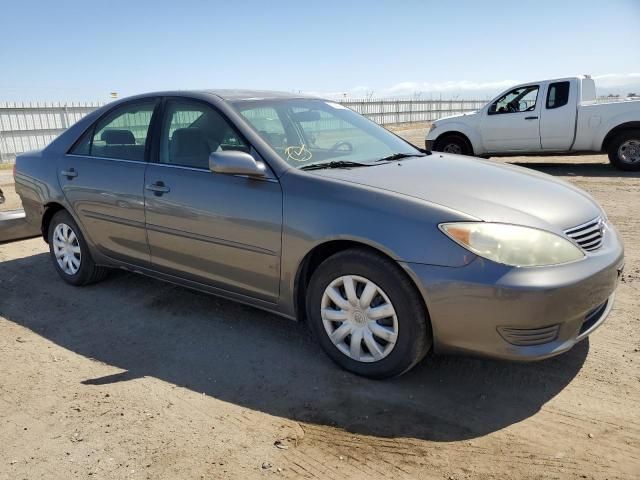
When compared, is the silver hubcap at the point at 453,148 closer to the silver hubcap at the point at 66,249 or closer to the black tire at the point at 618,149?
the black tire at the point at 618,149

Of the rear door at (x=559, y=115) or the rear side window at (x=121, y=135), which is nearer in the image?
the rear side window at (x=121, y=135)

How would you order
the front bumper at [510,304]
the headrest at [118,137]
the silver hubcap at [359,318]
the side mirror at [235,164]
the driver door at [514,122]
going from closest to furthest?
the front bumper at [510,304] < the silver hubcap at [359,318] < the side mirror at [235,164] < the headrest at [118,137] < the driver door at [514,122]

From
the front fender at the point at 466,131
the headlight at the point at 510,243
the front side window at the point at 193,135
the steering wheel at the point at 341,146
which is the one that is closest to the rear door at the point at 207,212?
the front side window at the point at 193,135

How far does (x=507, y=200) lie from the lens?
3.02 meters

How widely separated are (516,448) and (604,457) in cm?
38

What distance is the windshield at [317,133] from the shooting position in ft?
11.9

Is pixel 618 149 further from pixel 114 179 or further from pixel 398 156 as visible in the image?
pixel 114 179

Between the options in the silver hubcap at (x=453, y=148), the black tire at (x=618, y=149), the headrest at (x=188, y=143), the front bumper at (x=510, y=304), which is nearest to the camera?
the front bumper at (x=510, y=304)

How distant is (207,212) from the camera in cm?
358

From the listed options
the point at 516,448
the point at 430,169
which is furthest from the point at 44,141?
the point at 516,448

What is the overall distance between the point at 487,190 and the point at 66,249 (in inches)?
148

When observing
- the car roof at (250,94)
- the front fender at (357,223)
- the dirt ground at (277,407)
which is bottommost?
the dirt ground at (277,407)

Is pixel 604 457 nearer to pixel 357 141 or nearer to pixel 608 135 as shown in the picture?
pixel 357 141

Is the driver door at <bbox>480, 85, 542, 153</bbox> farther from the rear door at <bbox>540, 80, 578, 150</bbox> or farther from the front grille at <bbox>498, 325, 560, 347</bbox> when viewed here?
the front grille at <bbox>498, 325, 560, 347</bbox>
